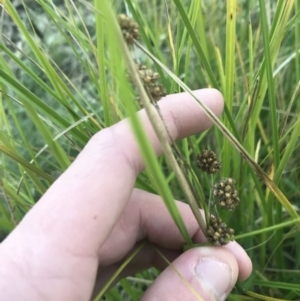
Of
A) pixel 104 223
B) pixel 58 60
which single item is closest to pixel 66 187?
pixel 104 223

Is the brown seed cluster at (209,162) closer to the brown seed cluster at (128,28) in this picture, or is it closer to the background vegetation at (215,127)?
the background vegetation at (215,127)

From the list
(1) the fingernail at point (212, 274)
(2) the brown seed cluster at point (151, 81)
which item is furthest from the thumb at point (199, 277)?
(2) the brown seed cluster at point (151, 81)

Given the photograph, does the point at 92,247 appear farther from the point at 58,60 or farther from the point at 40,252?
the point at 58,60

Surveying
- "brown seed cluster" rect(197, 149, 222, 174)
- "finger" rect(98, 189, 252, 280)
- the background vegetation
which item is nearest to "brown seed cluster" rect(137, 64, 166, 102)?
the background vegetation

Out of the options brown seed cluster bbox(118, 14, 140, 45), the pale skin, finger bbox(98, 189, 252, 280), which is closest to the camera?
brown seed cluster bbox(118, 14, 140, 45)

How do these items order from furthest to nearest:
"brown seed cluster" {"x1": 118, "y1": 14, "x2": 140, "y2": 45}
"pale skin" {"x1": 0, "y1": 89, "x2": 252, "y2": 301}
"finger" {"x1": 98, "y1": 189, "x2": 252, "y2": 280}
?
"finger" {"x1": 98, "y1": 189, "x2": 252, "y2": 280} → "pale skin" {"x1": 0, "y1": 89, "x2": 252, "y2": 301} → "brown seed cluster" {"x1": 118, "y1": 14, "x2": 140, "y2": 45}

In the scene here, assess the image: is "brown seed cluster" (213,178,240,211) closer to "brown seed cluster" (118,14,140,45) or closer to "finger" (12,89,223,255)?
"finger" (12,89,223,255)

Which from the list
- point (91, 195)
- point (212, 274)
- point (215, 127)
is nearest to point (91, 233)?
point (91, 195)
